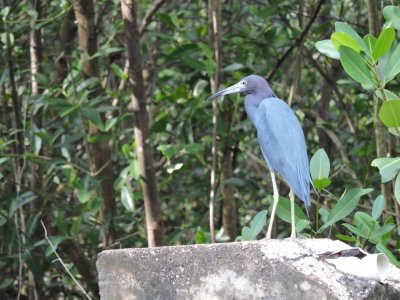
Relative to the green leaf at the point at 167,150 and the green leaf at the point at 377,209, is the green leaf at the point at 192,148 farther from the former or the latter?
the green leaf at the point at 377,209

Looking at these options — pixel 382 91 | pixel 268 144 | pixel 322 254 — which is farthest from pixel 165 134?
pixel 322 254

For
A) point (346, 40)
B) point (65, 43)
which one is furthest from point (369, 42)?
point (65, 43)

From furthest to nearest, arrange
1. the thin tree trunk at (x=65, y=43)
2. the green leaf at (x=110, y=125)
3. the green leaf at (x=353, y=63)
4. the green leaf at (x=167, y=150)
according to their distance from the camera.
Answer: the thin tree trunk at (x=65, y=43) < the green leaf at (x=110, y=125) < the green leaf at (x=167, y=150) < the green leaf at (x=353, y=63)

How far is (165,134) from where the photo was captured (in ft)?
20.2

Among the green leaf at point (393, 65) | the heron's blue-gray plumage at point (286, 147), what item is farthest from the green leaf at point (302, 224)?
the green leaf at point (393, 65)

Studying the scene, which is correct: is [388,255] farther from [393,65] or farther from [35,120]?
[35,120]

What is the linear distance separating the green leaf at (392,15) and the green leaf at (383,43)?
0.90 ft

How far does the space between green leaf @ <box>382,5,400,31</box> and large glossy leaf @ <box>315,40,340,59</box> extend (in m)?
0.25

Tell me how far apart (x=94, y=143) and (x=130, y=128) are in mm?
302

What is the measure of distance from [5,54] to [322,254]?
3785mm

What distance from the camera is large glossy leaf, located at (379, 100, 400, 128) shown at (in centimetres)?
322

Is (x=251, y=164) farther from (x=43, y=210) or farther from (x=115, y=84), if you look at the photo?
(x=43, y=210)

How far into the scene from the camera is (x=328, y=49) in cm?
368

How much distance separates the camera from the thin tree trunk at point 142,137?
17.0 feet
